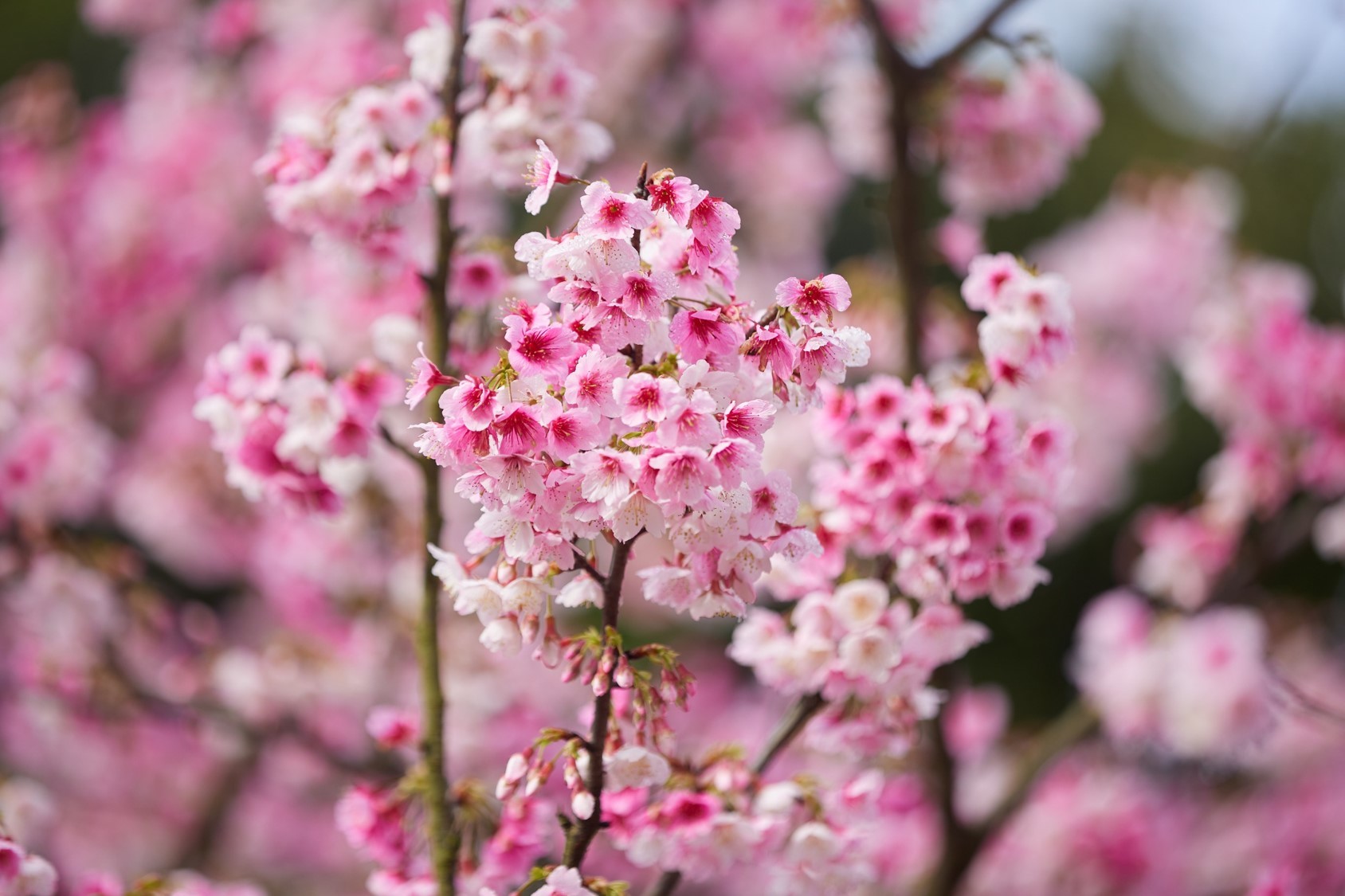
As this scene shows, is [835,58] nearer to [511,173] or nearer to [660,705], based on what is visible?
[511,173]

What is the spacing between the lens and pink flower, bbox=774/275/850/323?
4.16 ft

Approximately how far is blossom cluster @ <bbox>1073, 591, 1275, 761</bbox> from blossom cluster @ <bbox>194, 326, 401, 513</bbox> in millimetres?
2305

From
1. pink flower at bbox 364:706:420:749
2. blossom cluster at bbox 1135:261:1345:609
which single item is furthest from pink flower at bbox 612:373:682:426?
blossom cluster at bbox 1135:261:1345:609

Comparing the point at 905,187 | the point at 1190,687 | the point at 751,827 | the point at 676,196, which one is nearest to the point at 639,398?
the point at 676,196

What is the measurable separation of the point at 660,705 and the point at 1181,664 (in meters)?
2.57

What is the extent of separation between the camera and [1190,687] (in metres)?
3.30

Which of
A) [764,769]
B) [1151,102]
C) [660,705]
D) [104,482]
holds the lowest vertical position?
[1151,102]

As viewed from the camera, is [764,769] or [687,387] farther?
[764,769]

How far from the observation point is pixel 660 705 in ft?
4.44

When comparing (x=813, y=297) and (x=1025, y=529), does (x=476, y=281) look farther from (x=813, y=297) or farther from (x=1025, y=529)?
(x=1025, y=529)

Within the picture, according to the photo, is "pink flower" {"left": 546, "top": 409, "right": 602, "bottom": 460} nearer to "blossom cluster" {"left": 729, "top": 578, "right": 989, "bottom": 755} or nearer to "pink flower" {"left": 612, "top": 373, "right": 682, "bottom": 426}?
"pink flower" {"left": 612, "top": 373, "right": 682, "bottom": 426}

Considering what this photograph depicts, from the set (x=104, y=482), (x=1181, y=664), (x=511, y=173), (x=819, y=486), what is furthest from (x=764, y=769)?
(x=104, y=482)

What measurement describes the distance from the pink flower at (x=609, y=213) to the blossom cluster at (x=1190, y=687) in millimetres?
2499

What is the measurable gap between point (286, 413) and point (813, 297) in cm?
98
